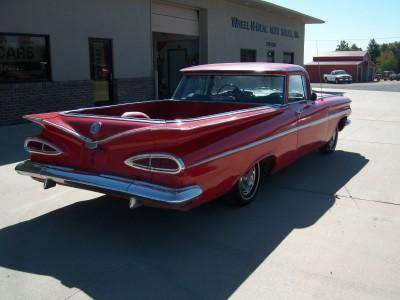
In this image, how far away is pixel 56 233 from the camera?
4207mm

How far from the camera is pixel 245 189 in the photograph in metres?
4.95

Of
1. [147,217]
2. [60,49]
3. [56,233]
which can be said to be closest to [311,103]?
[147,217]

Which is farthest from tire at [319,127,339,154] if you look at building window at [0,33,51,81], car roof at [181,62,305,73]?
building window at [0,33,51,81]

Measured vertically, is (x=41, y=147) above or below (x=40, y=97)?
below

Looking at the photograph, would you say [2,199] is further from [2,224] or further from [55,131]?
[55,131]

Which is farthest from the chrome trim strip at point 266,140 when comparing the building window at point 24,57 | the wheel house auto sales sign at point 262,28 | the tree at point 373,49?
the tree at point 373,49

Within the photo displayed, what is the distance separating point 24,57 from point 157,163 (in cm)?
806

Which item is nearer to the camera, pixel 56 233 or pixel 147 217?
pixel 56 233

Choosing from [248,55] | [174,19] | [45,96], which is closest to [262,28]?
[248,55]

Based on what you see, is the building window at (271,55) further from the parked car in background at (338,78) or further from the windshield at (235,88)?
the parked car in background at (338,78)

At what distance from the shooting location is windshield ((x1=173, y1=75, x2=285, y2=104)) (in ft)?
18.4

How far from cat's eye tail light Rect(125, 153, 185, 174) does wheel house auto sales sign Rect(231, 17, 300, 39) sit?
1611cm

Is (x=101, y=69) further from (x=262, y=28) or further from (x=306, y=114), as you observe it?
(x=262, y=28)

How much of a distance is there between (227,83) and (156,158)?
244cm
